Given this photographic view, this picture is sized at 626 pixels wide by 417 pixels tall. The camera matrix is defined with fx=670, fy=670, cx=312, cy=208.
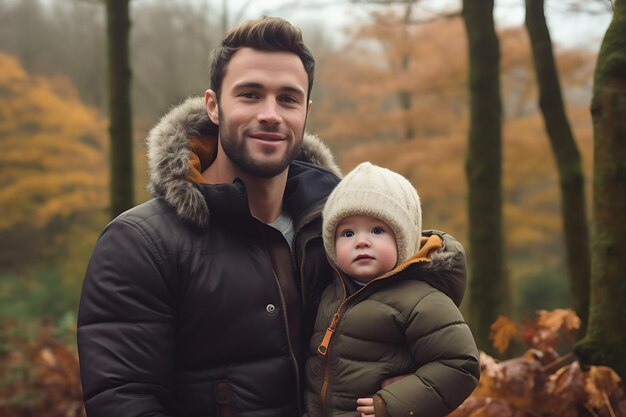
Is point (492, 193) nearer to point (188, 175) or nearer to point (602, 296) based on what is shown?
point (602, 296)

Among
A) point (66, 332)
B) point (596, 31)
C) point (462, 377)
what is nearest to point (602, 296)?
point (462, 377)

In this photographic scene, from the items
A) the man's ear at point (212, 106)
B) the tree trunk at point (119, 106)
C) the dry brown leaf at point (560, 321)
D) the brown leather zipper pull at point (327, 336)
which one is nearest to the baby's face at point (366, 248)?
the brown leather zipper pull at point (327, 336)

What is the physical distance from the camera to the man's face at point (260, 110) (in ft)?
8.67

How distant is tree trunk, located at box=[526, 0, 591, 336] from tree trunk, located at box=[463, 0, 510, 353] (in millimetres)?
734

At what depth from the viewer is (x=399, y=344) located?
2.39m

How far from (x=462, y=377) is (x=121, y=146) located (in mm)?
4443

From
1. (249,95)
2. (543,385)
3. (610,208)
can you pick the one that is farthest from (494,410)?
(249,95)

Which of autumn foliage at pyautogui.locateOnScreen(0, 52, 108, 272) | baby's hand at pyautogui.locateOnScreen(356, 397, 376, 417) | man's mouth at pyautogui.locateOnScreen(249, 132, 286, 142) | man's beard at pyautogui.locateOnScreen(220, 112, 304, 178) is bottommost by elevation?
autumn foliage at pyautogui.locateOnScreen(0, 52, 108, 272)

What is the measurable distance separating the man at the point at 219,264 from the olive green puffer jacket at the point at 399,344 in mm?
184

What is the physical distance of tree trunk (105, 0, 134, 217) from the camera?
5.94m

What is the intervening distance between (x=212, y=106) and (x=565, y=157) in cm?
338

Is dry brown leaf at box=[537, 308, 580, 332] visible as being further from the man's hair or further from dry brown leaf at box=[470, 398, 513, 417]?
the man's hair

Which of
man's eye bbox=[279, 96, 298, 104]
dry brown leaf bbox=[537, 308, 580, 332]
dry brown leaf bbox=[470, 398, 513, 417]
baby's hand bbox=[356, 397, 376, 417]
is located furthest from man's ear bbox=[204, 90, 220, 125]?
dry brown leaf bbox=[537, 308, 580, 332]

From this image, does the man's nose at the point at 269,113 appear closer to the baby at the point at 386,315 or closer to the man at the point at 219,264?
the man at the point at 219,264
